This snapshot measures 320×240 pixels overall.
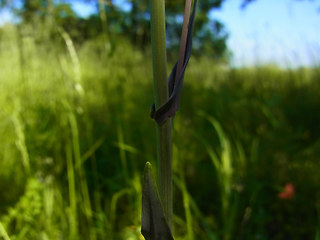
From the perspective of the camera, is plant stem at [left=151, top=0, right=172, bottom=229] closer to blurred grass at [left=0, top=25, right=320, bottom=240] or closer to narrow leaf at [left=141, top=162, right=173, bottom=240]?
narrow leaf at [left=141, top=162, right=173, bottom=240]

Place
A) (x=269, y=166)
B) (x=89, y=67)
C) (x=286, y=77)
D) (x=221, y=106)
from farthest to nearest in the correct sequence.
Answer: (x=89, y=67) < (x=286, y=77) < (x=221, y=106) < (x=269, y=166)

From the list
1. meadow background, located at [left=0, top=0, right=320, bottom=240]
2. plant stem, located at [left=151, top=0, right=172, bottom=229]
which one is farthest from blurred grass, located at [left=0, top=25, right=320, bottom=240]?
plant stem, located at [left=151, top=0, right=172, bottom=229]

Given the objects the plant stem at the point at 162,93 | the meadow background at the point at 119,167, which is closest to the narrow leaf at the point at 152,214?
the plant stem at the point at 162,93

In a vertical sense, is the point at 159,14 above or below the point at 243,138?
above

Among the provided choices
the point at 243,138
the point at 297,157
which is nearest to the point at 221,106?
the point at 243,138

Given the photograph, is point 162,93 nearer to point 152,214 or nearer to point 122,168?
point 152,214

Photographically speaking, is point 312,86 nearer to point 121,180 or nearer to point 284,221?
point 284,221

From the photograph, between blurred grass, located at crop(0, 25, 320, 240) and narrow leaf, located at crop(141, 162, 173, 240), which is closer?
narrow leaf, located at crop(141, 162, 173, 240)
